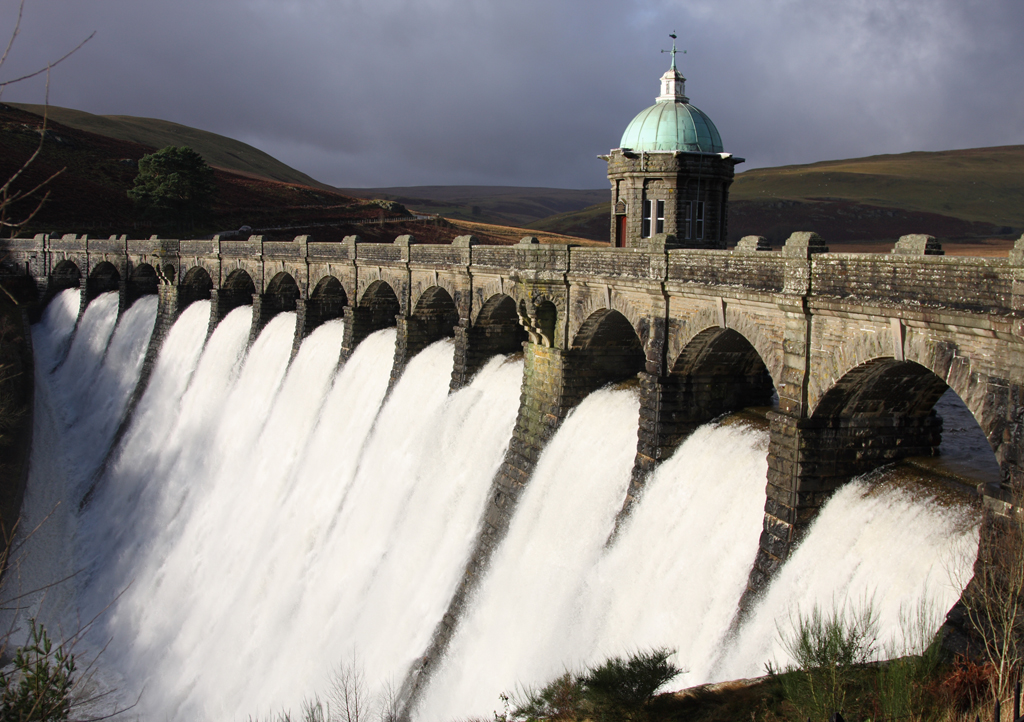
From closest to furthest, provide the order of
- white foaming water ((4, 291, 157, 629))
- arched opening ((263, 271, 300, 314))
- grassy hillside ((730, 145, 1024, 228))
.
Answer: white foaming water ((4, 291, 157, 629))
arched opening ((263, 271, 300, 314))
grassy hillside ((730, 145, 1024, 228))

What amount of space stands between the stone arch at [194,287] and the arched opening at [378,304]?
2091 cm

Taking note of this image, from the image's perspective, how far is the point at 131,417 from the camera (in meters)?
49.5

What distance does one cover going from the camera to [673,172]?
36094 millimetres

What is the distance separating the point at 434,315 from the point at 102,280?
45.3 meters

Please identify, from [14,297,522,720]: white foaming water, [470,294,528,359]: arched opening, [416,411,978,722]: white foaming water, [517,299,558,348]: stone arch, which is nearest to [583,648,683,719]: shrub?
[416,411,978,722]: white foaming water

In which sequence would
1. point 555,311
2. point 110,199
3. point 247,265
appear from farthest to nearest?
point 110,199, point 247,265, point 555,311

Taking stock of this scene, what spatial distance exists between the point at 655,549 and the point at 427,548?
9.85 metres

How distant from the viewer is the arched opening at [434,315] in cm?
3378

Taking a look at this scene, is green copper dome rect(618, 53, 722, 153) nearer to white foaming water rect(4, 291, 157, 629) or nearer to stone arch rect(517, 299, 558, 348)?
stone arch rect(517, 299, 558, 348)

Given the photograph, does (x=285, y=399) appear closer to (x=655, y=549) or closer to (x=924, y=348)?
(x=655, y=549)

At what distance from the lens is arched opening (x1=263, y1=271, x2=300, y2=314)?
45.8 meters

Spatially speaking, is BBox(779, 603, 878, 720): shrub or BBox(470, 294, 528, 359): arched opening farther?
BBox(470, 294, 528, 359): arched opening

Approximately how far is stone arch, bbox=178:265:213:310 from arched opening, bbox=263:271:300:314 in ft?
32.2

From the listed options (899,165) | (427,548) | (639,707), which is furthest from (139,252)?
(899,165)
